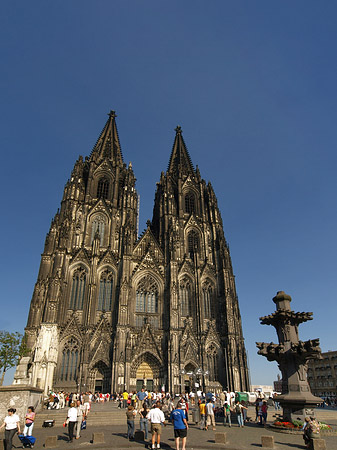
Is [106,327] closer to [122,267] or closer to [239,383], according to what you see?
[122,267]

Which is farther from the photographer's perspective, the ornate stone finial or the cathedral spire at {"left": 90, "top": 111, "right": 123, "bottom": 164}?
the cathedral spire at {"left": 90, "top": 111, "right": 123, "bottom": 164}

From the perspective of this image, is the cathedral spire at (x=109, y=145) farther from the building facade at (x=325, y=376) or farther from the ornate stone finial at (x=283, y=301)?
the building facade at (x=325, y=376)

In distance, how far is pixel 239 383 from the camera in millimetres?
33531

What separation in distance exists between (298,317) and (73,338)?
79.6 feet

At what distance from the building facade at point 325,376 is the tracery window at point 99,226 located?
5099 centimetres

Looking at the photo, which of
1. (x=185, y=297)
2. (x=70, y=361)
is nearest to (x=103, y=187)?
(x=185, y=297)

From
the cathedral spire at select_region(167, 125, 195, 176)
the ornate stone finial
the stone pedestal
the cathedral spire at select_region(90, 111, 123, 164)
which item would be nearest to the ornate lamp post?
the ornate stone finial

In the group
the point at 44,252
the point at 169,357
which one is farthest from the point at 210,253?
the point at 44,252

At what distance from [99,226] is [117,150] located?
1633 cm

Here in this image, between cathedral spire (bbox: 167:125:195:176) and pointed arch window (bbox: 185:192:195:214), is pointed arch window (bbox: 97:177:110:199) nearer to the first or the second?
cathedral spire (bbox: 167:125:195:176)

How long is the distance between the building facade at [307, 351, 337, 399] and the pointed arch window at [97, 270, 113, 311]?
4874 cm

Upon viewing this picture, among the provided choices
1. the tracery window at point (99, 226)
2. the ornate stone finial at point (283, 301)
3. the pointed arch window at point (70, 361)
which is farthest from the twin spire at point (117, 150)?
the ornate stone finial at point (283, 301)

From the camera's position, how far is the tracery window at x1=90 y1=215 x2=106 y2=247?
131ft

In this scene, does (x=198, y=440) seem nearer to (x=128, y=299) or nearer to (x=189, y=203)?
(x=128, y=299)
